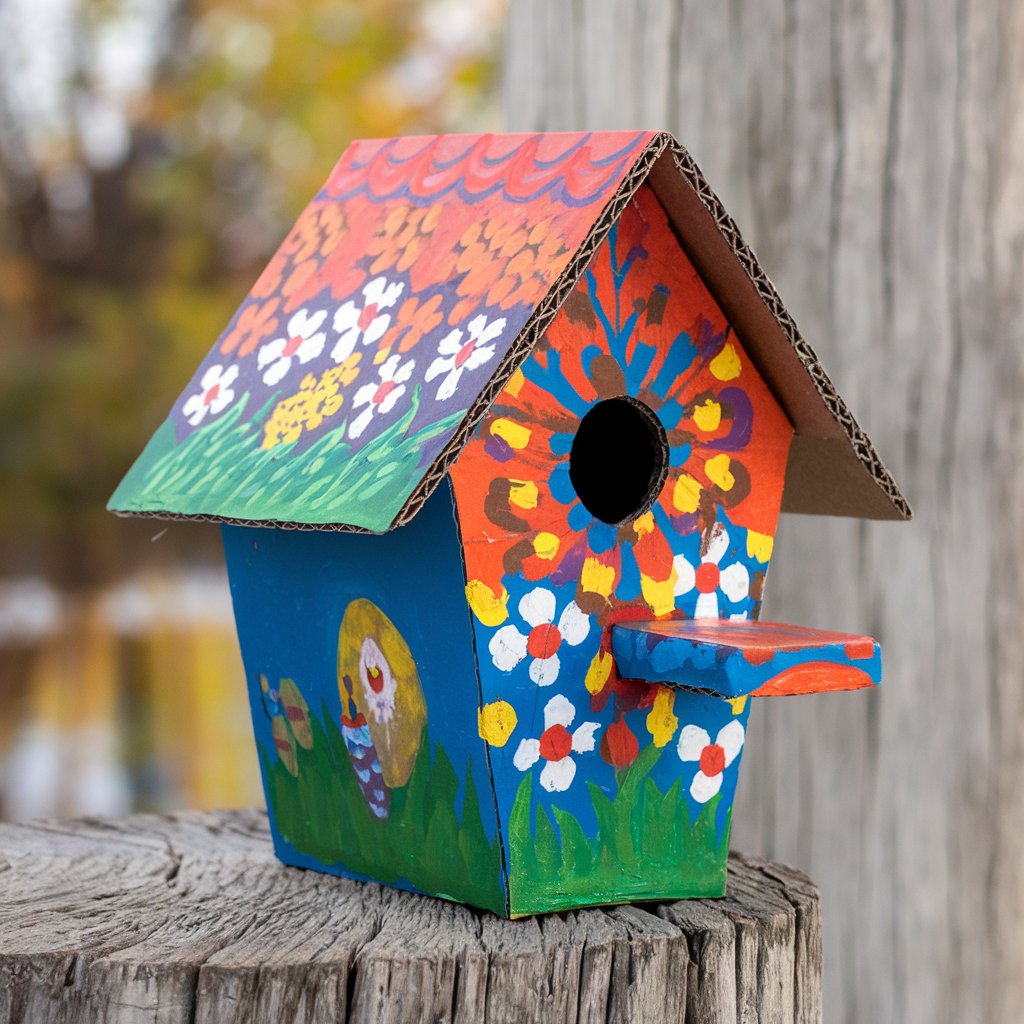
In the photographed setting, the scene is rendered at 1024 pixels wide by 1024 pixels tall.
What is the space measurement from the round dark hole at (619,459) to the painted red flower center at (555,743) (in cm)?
26

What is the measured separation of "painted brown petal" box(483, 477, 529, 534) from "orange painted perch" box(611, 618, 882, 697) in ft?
0.59

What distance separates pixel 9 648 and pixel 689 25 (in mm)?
9445

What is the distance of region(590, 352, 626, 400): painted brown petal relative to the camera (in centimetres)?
171

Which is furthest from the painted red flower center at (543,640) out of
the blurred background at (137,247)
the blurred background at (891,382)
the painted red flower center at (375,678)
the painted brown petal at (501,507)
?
the blurred background at (137,247)

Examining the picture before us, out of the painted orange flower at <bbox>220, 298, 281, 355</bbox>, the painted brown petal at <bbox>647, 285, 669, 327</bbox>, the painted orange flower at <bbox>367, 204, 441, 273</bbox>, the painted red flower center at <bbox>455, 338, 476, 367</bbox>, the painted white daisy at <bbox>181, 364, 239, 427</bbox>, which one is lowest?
the painted red flower center at <bbox>455, 338, 476, 367</bbox>

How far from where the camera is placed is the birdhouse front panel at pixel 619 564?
164 centimetres

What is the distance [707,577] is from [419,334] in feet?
1.49

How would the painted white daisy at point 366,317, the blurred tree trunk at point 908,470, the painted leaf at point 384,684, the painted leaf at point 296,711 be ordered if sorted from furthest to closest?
the blurred tree trunk at point 908,470
the painted leaf at point 296,711
the painted white daisy at point 366,317
the painted leaf at point 384,684

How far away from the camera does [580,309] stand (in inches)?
66.7

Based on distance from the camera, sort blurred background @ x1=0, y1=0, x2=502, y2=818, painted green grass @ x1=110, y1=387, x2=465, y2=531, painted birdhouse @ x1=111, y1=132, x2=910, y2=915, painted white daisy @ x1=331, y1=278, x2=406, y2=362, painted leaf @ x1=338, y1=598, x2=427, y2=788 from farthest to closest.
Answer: blurred background @ x1=0, y1=0, x2=502, y2=818
painted white daisy @ x1=331, y1=278, x2=406, y2=362
painted leaf @ x1=338, y1=598, x2=427, y2=788
painted birdhouse @ x1=111, y1=132, x2=910, y2=915
painted green grass @ x1=110, y1=387, x2=465, y2=531

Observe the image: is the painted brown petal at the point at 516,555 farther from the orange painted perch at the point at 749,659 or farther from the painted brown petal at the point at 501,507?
the orange painted perch at the point at 749,659

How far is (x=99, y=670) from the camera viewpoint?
37.4 feet

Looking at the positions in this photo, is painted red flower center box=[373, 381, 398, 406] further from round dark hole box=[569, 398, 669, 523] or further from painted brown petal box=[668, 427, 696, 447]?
painted brown petal box=[668, 427, 696, 447]

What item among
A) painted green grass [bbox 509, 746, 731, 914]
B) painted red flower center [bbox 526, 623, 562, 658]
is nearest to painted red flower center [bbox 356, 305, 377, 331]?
painted red flower center [bbox 526, 623, 562, 658]
